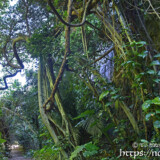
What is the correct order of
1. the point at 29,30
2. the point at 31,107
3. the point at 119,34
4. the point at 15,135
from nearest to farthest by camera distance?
the point at 119,34 → the point at 29,30 → the point at 31,107 → the point at 15,135

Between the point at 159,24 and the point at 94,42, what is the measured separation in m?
1.41

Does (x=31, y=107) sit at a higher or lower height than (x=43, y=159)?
higher

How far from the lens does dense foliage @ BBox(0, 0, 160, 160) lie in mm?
2283

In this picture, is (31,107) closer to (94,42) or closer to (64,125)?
(64,125)

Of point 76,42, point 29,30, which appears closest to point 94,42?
point 76,42

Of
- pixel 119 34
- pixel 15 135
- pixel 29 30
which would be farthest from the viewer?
pixel 15 135

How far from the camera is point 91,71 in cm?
291

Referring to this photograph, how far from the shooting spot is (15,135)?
25.4 feet

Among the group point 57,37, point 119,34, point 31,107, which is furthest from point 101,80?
point 31,107

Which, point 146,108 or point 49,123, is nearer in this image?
point 146,108

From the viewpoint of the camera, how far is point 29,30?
4.75 metres

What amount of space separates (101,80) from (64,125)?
1396 millimetres

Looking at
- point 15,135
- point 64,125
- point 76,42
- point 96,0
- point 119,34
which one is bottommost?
point 15,135

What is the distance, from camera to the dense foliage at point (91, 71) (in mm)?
2283
